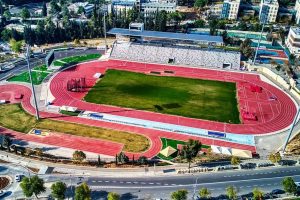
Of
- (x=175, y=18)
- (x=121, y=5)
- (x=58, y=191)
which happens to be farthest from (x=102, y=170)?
(x=121, y=5)

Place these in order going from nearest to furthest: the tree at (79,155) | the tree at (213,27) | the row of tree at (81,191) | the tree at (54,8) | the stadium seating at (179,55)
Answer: the row of tree at (81,191) → the tree at (79,155) → the stadium seating at (179,55) → the tree at (213,27) → the tree at (54,8)

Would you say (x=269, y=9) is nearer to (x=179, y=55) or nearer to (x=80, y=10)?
(x=179, y=55)

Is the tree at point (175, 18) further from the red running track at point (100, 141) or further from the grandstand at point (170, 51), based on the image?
the red running track at point (100, 141)

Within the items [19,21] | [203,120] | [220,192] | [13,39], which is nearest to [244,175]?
[220,192]

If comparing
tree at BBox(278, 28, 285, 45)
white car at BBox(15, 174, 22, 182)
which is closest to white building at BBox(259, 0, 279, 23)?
tree at BBox(278, 28, 285, 45)

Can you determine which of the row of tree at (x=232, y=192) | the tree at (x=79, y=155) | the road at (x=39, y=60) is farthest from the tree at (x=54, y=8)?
the row of tree at (x=232, y=192)

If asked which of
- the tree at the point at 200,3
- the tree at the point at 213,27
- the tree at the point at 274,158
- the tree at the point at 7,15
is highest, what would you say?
the tree at the point at 200,3

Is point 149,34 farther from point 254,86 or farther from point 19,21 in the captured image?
point 19,21

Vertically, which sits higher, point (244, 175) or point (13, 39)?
point (13, 39)
